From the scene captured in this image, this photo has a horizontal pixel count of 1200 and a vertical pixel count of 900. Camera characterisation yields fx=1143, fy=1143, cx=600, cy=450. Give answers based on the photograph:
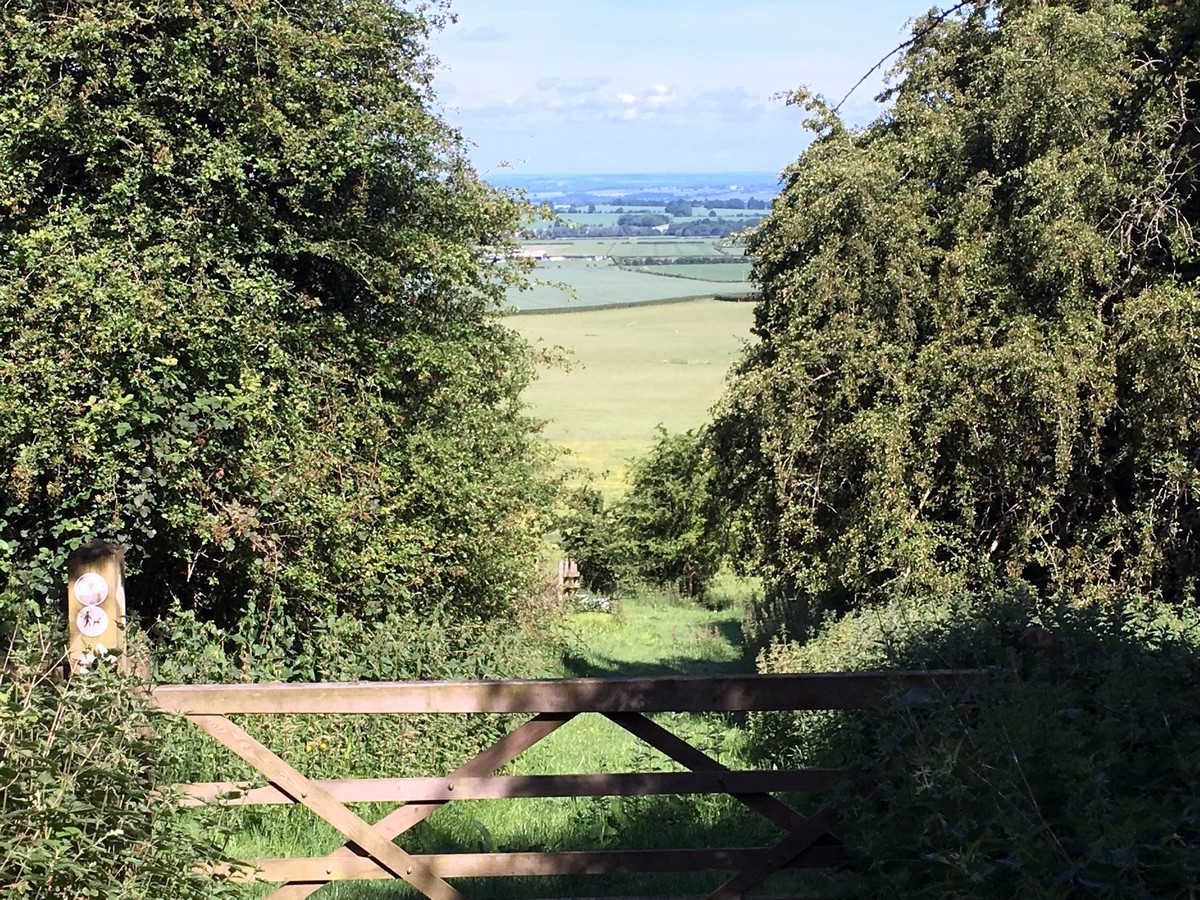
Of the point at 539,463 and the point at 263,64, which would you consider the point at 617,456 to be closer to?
the point at 539,463

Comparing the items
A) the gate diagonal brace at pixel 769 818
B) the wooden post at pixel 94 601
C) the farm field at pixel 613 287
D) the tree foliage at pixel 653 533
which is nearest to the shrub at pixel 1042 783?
the gate diagonal brace at pixel 769 818

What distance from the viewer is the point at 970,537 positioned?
13195 mm

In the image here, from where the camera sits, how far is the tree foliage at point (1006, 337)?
39.5ft

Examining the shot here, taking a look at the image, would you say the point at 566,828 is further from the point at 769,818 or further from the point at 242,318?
the point at 242,318

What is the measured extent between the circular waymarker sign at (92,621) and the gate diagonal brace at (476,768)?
117 cm

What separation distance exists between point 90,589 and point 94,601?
0.05 meters

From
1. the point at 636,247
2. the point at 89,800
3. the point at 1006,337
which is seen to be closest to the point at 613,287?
the point at 636,247

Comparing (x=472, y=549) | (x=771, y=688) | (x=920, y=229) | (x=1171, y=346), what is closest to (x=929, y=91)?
(x=920, y=229)

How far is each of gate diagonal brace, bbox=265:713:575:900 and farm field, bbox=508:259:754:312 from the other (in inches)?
4424

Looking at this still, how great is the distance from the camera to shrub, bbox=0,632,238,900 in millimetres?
3406

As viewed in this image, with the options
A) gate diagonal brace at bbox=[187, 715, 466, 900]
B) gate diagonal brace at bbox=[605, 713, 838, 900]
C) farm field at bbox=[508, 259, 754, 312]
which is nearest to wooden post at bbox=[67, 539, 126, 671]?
gate diagonal brace at bbox=[187, 715, 466, 900]

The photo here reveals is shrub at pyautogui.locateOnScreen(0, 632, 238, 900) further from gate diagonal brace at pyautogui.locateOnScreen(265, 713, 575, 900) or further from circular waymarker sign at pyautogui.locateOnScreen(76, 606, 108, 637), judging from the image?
gate diagonal brace at pyautogui.locateOnScreen(265, 713, 575, 900)

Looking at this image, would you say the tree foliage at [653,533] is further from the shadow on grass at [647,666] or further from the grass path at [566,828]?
the grass path at [566,828]

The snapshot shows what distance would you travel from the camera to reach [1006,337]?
495 inches
